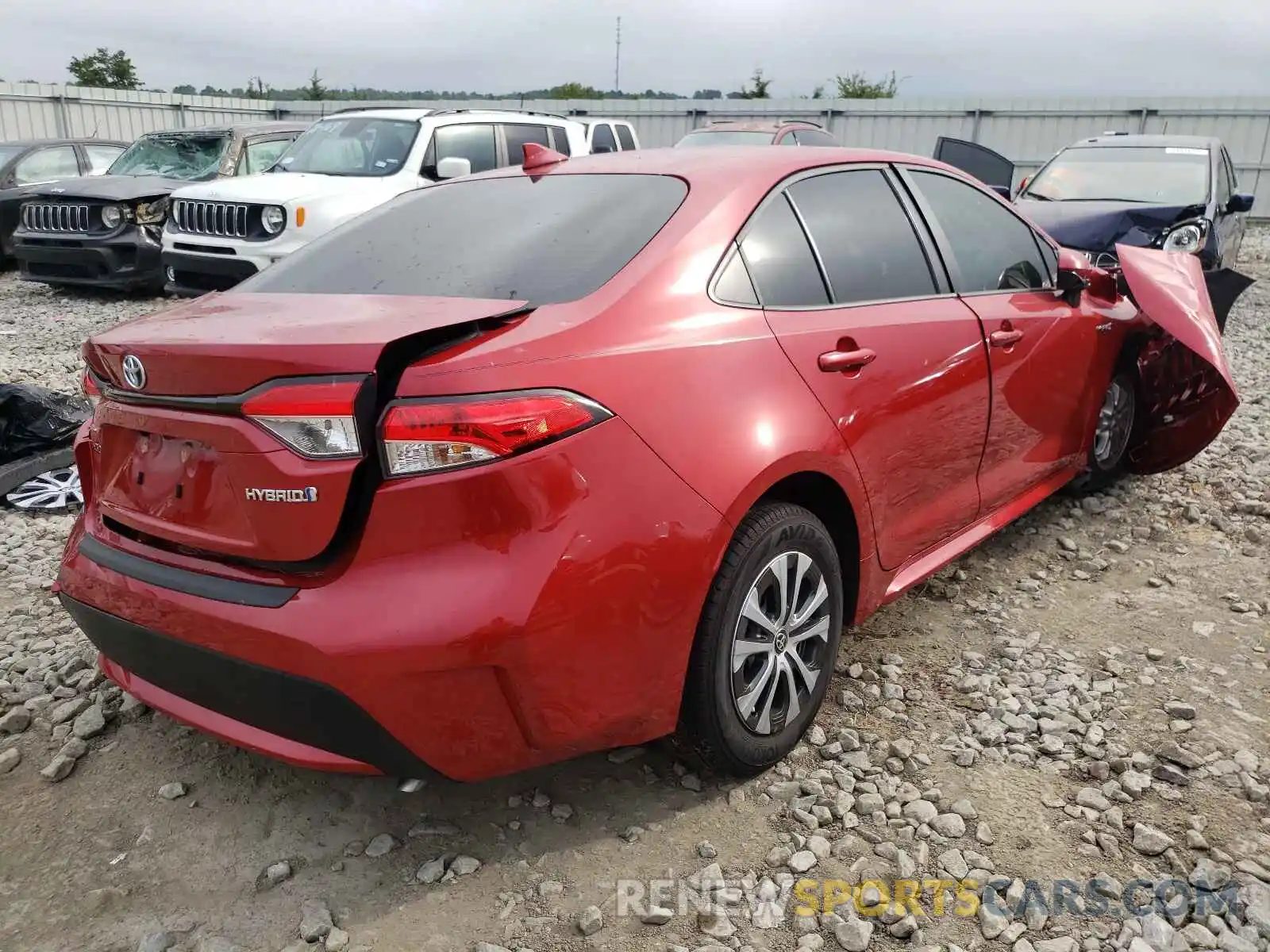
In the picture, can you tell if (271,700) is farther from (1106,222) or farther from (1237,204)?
(1237,204)

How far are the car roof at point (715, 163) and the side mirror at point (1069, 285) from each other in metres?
1.01

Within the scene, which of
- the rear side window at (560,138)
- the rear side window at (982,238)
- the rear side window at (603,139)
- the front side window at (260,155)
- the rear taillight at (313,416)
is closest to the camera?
the rear taillight at (313,416)

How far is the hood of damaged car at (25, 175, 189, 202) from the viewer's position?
372 inches

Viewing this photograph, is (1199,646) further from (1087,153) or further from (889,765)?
(1087,153)

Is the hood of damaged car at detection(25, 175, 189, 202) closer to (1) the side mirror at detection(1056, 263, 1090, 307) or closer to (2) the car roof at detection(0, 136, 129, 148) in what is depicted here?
(2) the car roof at detection(0, 136, 129, 148)

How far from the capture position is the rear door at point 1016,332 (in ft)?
10.8

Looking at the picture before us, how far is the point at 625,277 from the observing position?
2244mm

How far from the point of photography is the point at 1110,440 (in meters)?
4.49

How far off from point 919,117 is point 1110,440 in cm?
1858

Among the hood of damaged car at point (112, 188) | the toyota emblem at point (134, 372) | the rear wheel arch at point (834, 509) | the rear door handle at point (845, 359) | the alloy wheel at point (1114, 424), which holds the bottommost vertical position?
the alloy wheel at point (1114, 424)

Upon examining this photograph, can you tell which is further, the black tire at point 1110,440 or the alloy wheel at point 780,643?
the black tire at point 1110,440

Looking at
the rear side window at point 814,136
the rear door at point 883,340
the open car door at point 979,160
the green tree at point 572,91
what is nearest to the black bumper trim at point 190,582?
the rear door at point 883,340

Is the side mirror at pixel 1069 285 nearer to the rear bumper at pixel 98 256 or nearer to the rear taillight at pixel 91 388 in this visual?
the rear taillight at pixel 91 388

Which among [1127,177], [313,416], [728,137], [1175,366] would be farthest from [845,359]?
[728,137]
